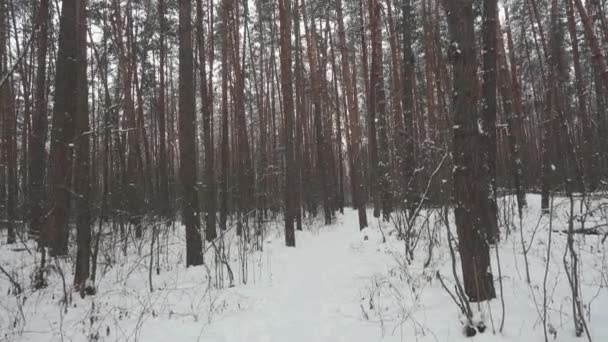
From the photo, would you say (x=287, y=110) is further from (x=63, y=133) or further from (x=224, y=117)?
(x=63, y=133)

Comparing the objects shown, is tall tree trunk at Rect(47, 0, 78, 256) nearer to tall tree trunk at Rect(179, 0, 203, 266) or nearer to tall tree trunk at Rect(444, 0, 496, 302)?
tall tree trunk at Rect(179, 0, 203, 266)

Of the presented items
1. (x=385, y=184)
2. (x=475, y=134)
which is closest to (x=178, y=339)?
(x=475, y=134)

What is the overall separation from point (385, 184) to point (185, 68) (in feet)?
21.6

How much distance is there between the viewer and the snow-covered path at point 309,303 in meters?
3.52

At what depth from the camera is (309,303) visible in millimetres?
4488

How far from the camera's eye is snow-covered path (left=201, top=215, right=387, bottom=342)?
3520mm

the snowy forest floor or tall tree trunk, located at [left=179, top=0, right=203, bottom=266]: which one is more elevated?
tall tree trunk, located at [left=179, top=0, right=203, bottom=266]

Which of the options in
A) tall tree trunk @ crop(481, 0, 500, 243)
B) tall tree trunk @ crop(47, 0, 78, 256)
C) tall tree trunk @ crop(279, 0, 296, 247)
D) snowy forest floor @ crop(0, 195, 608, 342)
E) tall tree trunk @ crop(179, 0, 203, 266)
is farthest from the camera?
tall tree trunk @ crop(279, 0, 296, 247)

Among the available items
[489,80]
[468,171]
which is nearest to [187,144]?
[468,171]

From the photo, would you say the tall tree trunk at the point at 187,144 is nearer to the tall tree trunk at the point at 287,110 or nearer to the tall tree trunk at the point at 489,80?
the tall tree trunk at the point at 287,110

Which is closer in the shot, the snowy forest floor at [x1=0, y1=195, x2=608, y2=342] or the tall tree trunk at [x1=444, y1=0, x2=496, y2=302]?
the snowy forest floor at [x1=0, y1=195, x2=608, y2=342]

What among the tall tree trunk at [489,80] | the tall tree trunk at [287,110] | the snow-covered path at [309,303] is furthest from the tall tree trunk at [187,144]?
the tall tree trunk at [489,80]

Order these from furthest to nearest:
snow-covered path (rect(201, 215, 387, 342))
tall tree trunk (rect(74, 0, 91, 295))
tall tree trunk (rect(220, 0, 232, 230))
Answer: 1. tall tree trunk (rect(220, 0, 232, 230))
2. tall tree trunk (rect(74, 0, 91, 295))
3. snow-covered path (rect(201, 215, 387, 342))

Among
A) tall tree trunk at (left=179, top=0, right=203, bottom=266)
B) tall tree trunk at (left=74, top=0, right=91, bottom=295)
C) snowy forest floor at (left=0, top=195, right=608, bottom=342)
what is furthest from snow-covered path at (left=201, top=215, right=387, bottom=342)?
tall tree trunk at (left=74, top=0, right=91, bottom=295)
